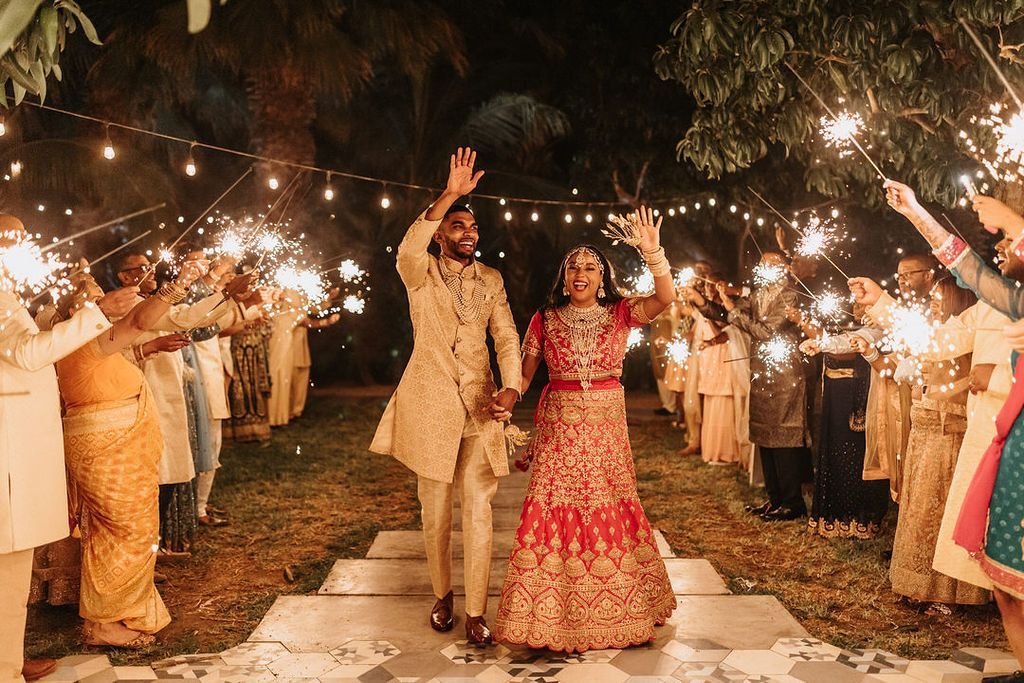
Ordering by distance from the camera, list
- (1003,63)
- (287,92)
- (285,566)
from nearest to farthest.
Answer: (1003,63), (285,566), (287,92)

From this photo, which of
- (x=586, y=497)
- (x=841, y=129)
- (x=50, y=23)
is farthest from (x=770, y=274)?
(x=50, y=23)

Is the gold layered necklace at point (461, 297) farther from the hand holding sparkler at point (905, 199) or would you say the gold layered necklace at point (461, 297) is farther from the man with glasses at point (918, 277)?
the man with glasses at point (918, 277)

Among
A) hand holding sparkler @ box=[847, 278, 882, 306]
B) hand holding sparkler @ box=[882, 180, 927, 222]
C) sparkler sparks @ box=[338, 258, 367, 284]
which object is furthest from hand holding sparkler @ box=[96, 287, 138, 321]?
sparkler sparks @ box=[338, 258, 367, 284]

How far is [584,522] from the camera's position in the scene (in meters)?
4.60

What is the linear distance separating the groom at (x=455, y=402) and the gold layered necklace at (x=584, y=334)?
28 centimetres

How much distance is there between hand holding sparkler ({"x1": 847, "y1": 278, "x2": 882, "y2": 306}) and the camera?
507 cm

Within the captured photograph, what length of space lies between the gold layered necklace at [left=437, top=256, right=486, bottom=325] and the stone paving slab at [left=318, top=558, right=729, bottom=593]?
5.18ft

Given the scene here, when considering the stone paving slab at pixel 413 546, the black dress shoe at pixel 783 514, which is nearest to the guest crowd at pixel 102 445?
the stone paving slab at pixel 413 546

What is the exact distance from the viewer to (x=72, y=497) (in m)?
4.79

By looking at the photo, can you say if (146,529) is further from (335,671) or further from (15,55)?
(15,55)

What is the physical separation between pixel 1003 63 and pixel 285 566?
5038mm

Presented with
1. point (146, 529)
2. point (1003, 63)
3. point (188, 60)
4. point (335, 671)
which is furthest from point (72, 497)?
point (188, 60)

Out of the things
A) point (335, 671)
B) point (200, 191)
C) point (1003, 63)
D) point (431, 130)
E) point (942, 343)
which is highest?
point (431, 130)

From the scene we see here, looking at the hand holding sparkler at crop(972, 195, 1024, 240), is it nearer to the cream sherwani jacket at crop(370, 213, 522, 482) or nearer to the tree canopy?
the tree canopy
